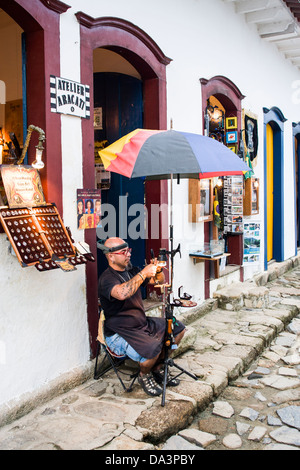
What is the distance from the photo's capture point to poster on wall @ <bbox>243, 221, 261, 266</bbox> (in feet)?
28.0

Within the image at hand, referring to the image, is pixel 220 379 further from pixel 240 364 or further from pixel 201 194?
pixel 201 194

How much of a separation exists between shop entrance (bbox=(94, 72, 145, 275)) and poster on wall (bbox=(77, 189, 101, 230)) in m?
1.49

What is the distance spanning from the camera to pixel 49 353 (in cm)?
404

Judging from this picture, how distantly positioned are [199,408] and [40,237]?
2090 mm

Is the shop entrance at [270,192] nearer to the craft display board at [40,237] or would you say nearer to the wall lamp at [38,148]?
the craft display board at [40,237]

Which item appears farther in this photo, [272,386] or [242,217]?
[242,217]

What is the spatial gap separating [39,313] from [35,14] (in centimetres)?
259

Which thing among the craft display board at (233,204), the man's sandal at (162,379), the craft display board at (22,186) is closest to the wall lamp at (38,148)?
the craft display board at (22,186)

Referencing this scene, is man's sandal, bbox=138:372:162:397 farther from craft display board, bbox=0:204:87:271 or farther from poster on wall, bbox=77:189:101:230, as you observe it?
poster on wall, bbox=77:189:101:230

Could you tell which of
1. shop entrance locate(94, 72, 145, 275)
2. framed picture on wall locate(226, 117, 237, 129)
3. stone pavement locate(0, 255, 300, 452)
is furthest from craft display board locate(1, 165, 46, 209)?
framed picture on wall locate(226, 117, 237, 129)

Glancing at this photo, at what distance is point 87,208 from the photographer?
4453mm

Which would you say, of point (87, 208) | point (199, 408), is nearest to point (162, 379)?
point (199, 408)
